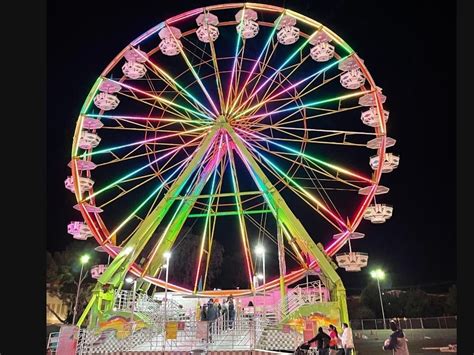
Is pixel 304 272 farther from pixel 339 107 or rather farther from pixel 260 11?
pixel 260 11

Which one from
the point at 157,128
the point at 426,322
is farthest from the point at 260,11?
the point at 426,322

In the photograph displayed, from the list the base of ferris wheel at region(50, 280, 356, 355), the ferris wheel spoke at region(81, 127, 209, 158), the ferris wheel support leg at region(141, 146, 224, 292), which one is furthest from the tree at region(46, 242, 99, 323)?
the base of ferris wheel at region(50, 280, 356, 355)

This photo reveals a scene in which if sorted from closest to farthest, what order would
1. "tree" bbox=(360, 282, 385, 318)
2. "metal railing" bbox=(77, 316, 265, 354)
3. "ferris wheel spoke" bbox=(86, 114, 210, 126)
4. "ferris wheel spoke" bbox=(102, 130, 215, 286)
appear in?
"metal railing" bbox=(77, 316, 265, 354) → "ferris wheel spoke" bbox=(102, 130, 215, 286) → "ferris wheel spoke" bbox=(86, 114, 210, 126) → "tree" bbox=(360, 282, 385, 318)

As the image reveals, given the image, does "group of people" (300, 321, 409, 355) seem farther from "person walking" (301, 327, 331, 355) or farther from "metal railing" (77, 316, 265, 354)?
"metal railing" (77, 316, 265, 354)

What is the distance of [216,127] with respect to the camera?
1745cm

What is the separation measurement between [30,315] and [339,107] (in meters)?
15.5

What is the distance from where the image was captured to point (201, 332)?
12867 millimetres

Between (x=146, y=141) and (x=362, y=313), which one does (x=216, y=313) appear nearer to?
(x=146, y=141)

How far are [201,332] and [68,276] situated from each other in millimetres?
30949

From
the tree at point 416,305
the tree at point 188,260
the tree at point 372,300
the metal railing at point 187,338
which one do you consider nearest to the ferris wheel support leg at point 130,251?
the metal railing at point 187,338

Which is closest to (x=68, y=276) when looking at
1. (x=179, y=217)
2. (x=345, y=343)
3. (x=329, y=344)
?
(x=179, y=217)

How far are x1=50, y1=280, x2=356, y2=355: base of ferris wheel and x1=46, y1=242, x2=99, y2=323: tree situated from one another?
1048 inches

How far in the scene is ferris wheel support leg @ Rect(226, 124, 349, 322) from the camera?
47.4 feet

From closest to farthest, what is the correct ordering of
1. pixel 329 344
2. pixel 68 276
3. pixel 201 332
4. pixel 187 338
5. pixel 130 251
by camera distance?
1. pixel 329 344
2. pixel 201 332
3. pixel 187 338
4. pixel 130 251
5. pixel 68 276
